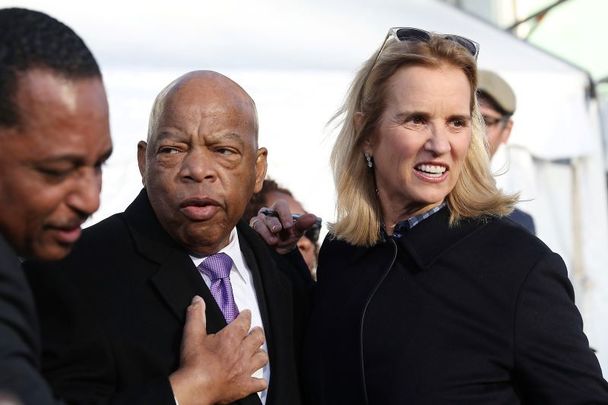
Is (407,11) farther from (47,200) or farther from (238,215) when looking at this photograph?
(47,200)

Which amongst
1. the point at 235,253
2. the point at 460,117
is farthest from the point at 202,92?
the point at 460,117

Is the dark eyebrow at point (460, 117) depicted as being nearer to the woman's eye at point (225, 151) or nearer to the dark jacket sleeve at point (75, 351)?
the woman's eye at point (225, 151)

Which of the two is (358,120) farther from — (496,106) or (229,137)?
(496,106)

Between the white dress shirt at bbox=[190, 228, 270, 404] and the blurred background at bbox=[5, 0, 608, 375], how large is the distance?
236cm

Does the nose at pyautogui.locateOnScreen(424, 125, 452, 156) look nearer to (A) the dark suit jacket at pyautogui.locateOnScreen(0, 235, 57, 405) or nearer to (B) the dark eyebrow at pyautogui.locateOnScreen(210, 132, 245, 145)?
(B) the dark eyebrow at pyautogui.locateOnScreen(210, 132, 245, 145)

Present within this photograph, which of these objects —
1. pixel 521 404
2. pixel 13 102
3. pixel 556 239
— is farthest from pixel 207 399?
pixel 556 239

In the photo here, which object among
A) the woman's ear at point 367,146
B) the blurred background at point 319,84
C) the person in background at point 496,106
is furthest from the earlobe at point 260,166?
the blurred background at point 319,84

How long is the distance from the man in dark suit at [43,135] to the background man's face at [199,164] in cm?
90

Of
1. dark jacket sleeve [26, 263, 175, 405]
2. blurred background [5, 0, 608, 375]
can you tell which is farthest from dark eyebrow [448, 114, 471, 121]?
blurred background [5, 0, 608, 375]

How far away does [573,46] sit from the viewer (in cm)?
1158

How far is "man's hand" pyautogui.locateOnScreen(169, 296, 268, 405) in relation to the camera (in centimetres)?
223

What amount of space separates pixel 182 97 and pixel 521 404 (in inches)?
47.9

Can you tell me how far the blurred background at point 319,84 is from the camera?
5465 mm

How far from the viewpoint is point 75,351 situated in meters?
2.18
